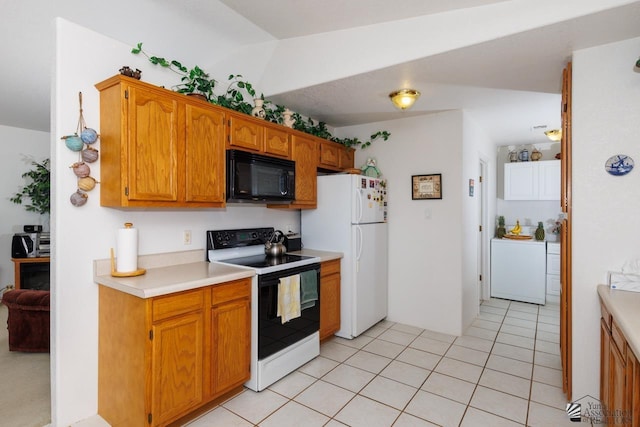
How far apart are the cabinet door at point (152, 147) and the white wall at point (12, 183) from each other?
4.59m

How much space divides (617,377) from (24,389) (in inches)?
146

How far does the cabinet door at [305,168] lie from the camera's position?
10.5 feet

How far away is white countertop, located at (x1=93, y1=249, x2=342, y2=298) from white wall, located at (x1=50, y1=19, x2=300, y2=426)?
138 mm

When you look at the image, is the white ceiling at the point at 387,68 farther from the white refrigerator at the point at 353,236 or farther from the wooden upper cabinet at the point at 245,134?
the white refrigerator at the point at 353,236

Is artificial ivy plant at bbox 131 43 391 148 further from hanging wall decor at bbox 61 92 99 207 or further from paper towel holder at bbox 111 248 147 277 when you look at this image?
paper towel holder at bbox 111 248 147 277

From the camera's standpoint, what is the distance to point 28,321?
2906 millimetres

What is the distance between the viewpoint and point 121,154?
6.27ft

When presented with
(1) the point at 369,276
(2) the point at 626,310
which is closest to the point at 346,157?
(1) the point at 369,276

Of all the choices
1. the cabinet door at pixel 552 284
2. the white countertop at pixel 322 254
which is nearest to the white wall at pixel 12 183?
the white countertop at pixel 322 254

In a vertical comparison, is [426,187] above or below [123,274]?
above

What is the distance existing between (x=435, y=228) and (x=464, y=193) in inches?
19.1

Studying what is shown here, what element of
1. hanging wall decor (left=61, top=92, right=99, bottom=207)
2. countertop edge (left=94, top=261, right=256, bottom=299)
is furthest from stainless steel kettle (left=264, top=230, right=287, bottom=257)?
hanging wall decor (left=61, top=92, right=99, bottom=207)

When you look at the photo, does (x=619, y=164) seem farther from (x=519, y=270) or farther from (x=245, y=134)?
(x=519, y=270)

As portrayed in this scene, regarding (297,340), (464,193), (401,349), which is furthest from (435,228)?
(297,340)
